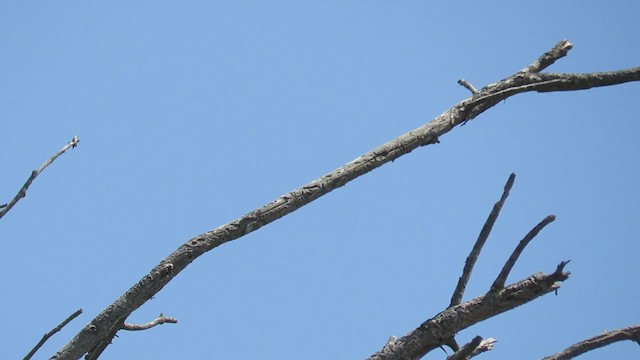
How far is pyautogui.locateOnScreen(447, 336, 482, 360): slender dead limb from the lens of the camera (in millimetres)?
3848

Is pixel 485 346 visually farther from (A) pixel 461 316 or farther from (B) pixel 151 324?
(B) pixel 151 324

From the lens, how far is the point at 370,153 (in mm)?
4938

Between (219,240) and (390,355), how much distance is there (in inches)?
60.3

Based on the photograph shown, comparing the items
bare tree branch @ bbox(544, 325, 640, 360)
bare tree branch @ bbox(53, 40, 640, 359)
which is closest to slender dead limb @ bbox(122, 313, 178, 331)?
bare tree branch @ bbox(53, 40, 640, 359)

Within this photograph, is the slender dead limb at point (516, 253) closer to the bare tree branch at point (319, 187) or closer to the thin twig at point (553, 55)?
the bare tree branch at point (319, 187)

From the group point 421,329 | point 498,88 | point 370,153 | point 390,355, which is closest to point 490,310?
point 421,329

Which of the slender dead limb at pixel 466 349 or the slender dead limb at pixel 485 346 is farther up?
the slender dead limb at pixel 466 349

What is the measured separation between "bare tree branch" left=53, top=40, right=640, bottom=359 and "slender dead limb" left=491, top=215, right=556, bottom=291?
129 cm

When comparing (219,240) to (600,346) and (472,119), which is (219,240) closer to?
(472,119)

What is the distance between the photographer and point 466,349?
3.89 m

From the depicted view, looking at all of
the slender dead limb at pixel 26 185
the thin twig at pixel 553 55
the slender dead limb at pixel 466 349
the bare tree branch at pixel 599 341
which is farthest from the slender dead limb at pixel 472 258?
the slender dead limb at pixel 26 185

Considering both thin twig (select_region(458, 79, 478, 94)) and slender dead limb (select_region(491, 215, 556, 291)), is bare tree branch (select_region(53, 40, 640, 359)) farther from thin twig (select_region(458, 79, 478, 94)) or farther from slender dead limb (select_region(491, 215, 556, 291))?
slender dead limb (select_region(491, 215, 556, 291))

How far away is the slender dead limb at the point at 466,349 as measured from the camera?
3.85 meters

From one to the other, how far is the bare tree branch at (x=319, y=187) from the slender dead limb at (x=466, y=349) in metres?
1.62
